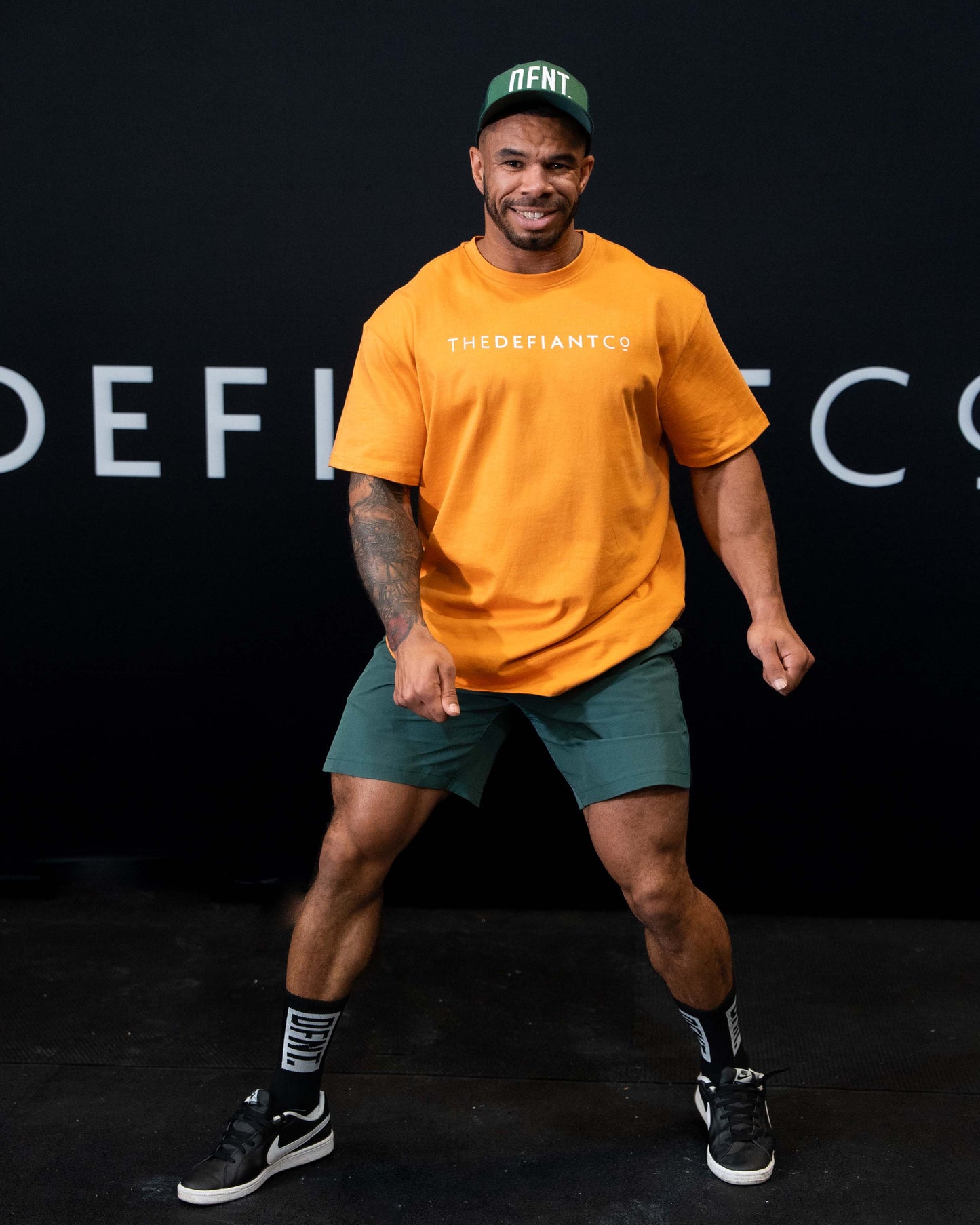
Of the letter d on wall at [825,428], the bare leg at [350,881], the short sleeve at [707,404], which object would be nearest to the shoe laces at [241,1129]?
the bare leg at [350,881]

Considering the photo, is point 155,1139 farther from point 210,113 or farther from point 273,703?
point 210,113

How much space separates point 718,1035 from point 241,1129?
2.47 feet

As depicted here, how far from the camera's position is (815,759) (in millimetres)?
2871

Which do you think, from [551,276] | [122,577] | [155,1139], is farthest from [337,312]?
[155,1139]

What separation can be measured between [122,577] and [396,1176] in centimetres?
148

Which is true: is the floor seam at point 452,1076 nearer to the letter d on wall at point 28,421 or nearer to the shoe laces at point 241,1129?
the shoe laces at point 241,1129

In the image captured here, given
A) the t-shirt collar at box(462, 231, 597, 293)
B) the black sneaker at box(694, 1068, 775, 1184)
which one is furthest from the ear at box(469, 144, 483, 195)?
the black sneaker at box(694, 1068, 775, 1184)

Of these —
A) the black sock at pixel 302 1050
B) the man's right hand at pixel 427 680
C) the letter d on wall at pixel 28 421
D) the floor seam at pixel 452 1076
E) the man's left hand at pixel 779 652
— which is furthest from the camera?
the letter d on wall at pixel 28 421

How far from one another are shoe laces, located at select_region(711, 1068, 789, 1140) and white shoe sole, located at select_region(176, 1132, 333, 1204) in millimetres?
621

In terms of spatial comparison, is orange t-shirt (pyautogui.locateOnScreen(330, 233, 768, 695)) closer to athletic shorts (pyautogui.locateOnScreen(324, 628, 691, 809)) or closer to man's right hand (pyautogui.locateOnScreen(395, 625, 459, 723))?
athletic shorts (pyautogui.locateOnScreen(324, 628, 691, 809))

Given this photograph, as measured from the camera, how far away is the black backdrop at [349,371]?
2.65m

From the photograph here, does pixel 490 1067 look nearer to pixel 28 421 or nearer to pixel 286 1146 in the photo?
pixel 286 1146

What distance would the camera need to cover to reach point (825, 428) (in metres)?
2.72

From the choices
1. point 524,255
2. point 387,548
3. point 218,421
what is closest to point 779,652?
point 387,548
